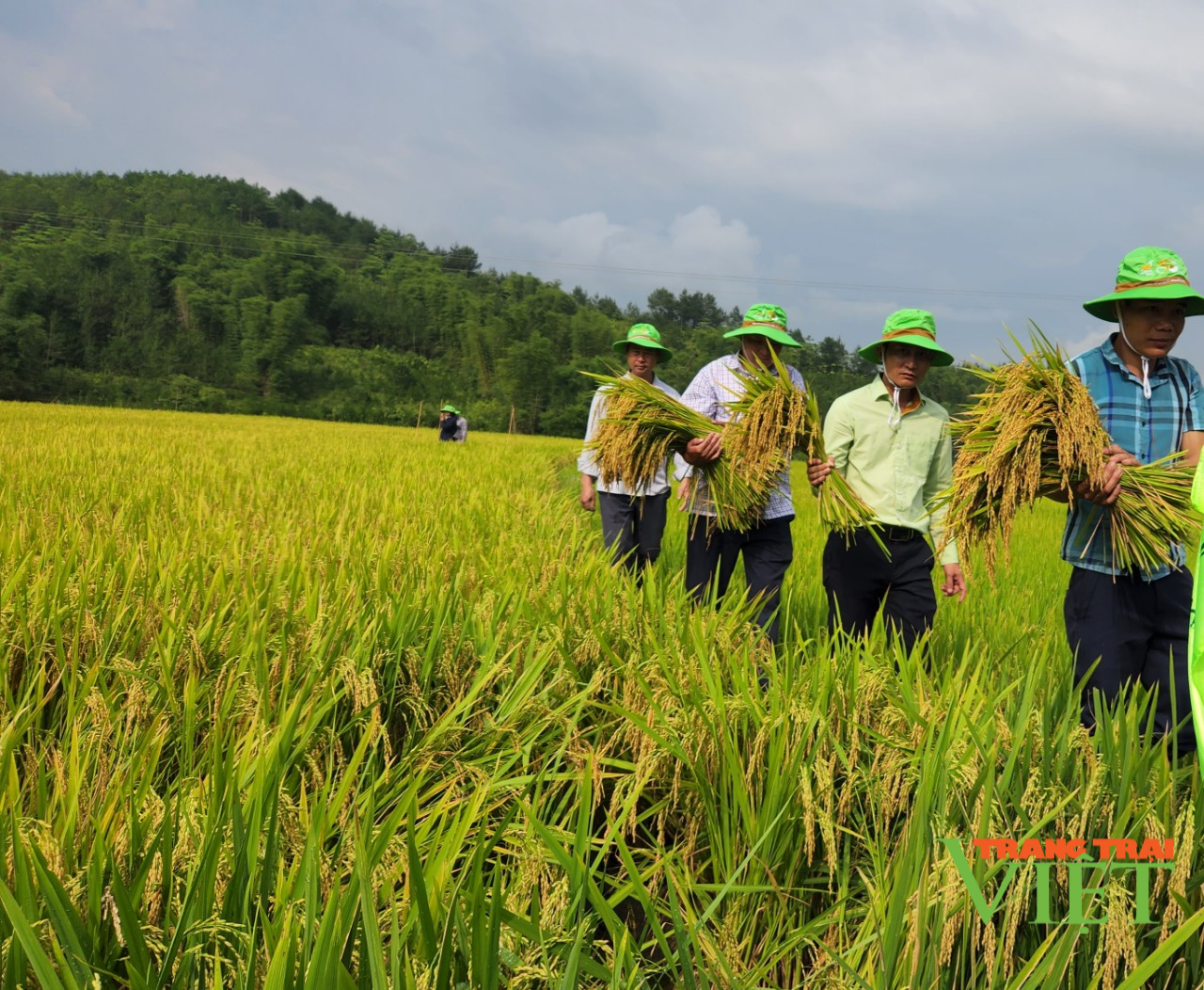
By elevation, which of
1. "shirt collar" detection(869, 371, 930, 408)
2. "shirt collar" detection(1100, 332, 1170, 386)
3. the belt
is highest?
"shirt collar" detection(1100, 332, 1170, 386)

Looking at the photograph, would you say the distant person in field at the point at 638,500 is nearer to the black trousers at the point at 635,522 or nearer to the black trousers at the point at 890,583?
the black trousers at the point at 635,522

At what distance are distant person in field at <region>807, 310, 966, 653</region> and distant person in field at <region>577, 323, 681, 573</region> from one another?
1.31m

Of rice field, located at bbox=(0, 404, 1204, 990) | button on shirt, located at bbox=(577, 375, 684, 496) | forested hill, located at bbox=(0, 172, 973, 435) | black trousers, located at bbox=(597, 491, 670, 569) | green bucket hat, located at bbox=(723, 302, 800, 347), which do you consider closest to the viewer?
rice field, located at bbox=(0, 404, 1204, 990)

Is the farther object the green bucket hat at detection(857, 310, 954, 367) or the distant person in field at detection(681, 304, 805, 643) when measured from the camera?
the distant person in field at detection(681, 304, 805, 643)

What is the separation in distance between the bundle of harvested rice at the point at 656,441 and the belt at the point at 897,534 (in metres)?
0.48

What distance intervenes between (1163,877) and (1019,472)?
1.29 m

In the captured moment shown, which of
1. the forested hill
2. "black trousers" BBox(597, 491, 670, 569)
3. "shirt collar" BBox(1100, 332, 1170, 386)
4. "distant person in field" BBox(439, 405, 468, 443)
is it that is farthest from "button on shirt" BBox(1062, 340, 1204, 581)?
the forested hill

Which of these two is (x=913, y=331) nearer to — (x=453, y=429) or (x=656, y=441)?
(x=656, y=441)

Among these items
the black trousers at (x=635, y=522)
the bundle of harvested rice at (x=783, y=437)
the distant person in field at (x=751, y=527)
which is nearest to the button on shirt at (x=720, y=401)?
the distant person in field at (x=751, y=527)

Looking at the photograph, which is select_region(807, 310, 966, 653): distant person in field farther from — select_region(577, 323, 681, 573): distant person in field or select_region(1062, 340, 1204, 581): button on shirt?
select_region(577, 323, 681, 573): distant person in field

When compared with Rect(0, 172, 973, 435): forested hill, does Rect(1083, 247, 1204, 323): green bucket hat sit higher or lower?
lower

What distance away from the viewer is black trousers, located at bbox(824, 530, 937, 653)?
133 inches

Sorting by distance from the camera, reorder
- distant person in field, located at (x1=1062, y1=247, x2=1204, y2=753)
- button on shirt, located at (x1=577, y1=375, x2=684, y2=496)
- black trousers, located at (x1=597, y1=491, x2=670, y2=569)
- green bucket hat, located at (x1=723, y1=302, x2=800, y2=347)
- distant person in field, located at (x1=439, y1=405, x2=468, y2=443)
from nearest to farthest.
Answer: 1. distant person in field, located at (x1=1062, y1=247, x2=1204, y2=753)
2. green bucket hat, located at (x1=723, y1=302, x2=800, y2=347)
3. button on shirt, located at (x1=577, y1=375, x2=684, y2=496)
4. black trousers, located at (x1=597, y1=491, x2=670, y2=569)
5. distant person in field, located at (x1=439, y1=405, x2=468, y2=443)

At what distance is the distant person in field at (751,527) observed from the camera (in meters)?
3.66
